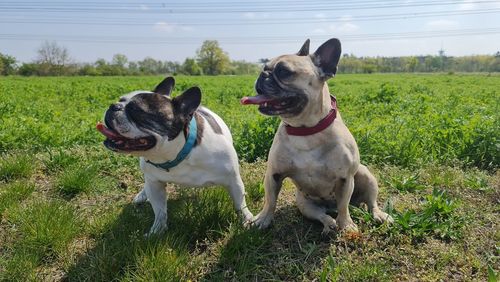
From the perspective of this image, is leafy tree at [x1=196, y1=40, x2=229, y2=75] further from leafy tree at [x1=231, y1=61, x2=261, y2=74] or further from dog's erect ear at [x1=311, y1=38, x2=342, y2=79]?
dog's erect ear at [x1=311, y1=38, x2=342, y2=79]

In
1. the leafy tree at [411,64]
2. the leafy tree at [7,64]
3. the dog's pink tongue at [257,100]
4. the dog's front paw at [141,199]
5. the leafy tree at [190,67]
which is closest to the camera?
the dog's pink tongue at [257,100]

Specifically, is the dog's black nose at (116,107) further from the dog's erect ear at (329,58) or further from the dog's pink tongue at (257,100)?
the dog's erect ear at (329,58)

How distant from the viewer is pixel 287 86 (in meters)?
2.81

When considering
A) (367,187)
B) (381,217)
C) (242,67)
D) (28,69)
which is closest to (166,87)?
(367,187)

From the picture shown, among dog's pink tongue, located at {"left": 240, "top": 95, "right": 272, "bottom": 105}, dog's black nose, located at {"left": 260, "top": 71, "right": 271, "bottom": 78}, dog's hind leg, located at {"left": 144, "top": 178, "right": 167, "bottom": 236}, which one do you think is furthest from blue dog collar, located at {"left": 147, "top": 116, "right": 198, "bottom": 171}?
dog's black nose, located at {"left": 260, "top": 71, "right": 271, "bottom": 78}

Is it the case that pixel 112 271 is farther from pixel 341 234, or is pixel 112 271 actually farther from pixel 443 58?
pixel 443 58

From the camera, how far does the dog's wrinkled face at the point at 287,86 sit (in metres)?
2.80

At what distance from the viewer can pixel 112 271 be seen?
9.22ft

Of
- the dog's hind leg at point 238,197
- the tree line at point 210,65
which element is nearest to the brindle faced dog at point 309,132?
A: the dog's hind leg at point 238,197

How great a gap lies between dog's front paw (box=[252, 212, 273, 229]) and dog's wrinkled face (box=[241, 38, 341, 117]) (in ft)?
3.10

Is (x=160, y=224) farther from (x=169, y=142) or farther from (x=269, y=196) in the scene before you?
(x=269, y=196)

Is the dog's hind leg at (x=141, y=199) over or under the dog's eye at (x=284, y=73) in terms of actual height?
under

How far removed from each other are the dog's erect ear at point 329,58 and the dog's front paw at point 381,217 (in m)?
1.23

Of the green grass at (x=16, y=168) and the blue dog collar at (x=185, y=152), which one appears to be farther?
the green grass at (x=16, y=168)
